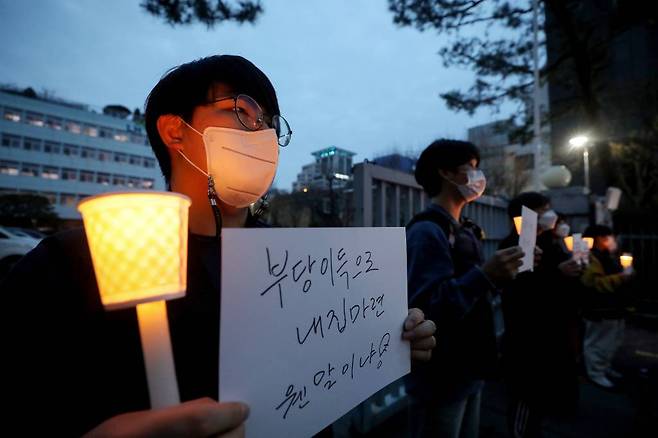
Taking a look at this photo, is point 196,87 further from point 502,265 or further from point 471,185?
point 471,185

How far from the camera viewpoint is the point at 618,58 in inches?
620

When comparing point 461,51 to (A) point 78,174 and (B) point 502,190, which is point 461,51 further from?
(A) point 78,174

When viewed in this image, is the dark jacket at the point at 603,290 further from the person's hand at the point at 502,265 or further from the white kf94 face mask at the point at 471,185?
the person's hand at the point at 502,265

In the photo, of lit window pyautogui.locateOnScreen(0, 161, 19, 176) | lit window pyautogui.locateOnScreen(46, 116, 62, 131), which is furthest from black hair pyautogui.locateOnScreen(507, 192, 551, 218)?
lit window pyautogui.locateOnScreen(46, 116, 62, 131)

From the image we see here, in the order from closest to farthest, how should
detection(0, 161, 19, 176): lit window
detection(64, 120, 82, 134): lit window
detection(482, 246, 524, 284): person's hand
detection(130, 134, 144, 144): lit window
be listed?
detection(482, 246, 524, 284): person's hand, detection(0, 161, 19, 176): lit window, detection(64, 120, 82, 134): lit window, detection(130, 134, 144, 144): lit window

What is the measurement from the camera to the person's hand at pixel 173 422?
49 centimetres

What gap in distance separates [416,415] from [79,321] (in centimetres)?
186

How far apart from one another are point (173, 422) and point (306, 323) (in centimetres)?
32

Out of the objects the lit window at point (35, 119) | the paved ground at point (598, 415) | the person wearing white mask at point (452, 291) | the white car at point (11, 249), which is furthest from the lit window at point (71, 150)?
the person wearing white mask at point (452, 291)

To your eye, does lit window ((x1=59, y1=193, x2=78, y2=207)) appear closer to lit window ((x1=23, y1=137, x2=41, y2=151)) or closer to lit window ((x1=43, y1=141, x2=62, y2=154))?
lit window ((x1=43, y1=141, x2=62, y2=154))

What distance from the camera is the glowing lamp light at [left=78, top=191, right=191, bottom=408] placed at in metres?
0.47

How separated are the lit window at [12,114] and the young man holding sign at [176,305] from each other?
5206 centimetres

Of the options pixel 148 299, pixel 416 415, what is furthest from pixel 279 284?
pixel 416 415

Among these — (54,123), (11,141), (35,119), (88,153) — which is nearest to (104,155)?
(88,153)
